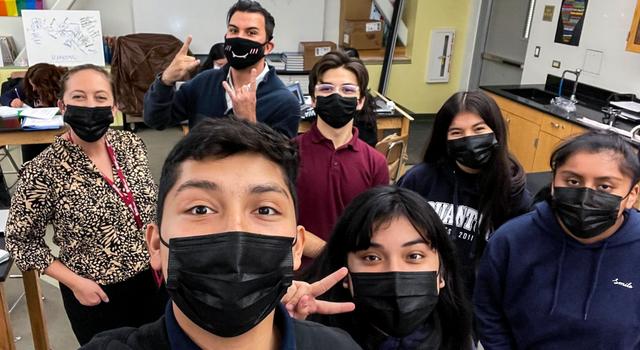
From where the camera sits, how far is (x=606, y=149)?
1490mm

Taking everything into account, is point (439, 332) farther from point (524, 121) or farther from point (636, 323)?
point (524, 121)

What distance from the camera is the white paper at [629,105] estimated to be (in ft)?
14.0

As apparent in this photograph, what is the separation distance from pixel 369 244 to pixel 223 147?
64cm

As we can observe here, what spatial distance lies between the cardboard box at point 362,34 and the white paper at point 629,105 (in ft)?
11.1

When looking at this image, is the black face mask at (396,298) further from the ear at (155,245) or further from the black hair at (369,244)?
the ear at (155,245)

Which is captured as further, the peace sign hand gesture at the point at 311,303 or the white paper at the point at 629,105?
the white paper at the point at 629,105

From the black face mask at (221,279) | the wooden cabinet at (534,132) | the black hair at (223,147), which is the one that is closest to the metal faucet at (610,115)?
the wooden cabinet at (534,132)

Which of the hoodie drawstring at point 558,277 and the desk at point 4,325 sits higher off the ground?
the hoodie drawstring at point 558,277

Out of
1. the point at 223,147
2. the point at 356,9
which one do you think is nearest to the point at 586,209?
the point at 223,147

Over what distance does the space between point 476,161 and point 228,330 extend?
4.35 feet

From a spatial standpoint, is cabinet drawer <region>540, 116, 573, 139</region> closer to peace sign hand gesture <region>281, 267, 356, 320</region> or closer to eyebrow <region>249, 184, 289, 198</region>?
peace sign hand gesture <region>281, 267, 356, 320</region>

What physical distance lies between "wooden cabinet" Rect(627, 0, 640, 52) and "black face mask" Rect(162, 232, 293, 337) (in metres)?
4.47

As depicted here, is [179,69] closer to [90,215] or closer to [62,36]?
[90,215]

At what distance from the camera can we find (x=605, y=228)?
1511mm
